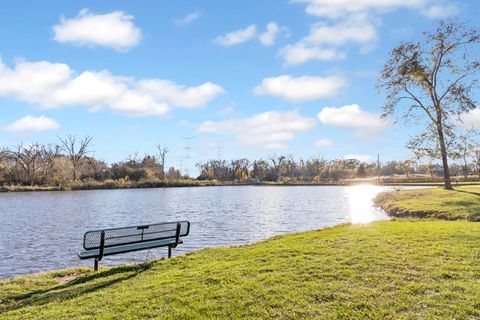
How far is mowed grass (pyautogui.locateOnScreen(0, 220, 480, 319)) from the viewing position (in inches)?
216

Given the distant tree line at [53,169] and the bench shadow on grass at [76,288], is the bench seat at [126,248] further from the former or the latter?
the distant tree line at [53,169]

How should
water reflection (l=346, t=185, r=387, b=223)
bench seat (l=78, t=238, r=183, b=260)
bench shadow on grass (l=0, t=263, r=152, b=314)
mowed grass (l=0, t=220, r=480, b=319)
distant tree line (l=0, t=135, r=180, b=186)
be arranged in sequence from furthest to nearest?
distant tree line (l=0, t=135, r=180, b=186) < water reflection (l=346, t=185, r=387, b=223) < bench seat (l=78, t=238, r=183, b=260) < bench shadow on grass (l=0, t=263, r=152, b=314) < mowed grass (l=0, t=220, r=480, b=319)

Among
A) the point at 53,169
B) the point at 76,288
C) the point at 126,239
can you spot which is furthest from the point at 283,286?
the point at 53,169

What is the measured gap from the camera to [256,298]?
5.89m

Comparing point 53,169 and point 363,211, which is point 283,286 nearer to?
point 363,211

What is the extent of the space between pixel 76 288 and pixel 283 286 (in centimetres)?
433

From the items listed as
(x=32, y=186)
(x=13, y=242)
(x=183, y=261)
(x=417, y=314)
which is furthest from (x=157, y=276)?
(x=32, y=186)

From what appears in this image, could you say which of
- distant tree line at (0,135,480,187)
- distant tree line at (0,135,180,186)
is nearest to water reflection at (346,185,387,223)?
distant tree line at (0,135,480,187)

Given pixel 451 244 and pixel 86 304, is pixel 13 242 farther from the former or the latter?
pixel 451 244

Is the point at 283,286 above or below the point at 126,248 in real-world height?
below

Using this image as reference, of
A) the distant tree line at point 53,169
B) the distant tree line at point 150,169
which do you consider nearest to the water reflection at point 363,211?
the distant tree line at point 150,169

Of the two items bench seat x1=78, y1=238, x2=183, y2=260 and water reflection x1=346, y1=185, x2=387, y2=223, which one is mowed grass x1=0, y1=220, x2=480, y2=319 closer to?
bench seat x1=78, y1=238, x2=183, y2=260

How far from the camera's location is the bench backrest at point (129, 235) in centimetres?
924

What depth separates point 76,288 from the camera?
25.3ft
